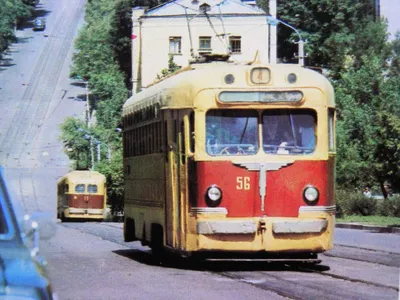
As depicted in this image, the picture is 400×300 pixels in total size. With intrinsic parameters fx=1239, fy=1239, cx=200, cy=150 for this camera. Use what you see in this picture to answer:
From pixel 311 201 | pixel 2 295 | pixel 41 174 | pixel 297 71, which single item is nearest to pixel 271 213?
pixel 311 201

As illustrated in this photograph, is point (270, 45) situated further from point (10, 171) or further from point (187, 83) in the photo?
point (187, 83)

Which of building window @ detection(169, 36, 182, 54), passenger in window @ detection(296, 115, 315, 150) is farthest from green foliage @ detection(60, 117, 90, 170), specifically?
passenger in window @ detection(296, 115, 315, 150)

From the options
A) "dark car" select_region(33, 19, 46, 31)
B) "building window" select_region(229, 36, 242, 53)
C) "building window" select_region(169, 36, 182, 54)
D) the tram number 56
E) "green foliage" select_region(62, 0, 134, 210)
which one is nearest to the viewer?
the tram number 56

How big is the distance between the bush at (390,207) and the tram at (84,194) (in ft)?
47.7

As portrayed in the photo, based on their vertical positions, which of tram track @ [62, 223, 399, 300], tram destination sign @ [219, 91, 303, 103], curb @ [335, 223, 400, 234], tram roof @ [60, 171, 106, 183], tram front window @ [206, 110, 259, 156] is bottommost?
curb @ [335, 223, 400, 234]

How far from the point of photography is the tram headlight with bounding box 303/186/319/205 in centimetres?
1623

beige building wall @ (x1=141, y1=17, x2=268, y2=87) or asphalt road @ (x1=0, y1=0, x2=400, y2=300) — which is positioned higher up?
beige building wall @ (x1=141, y1=17, x2=268, y2=87)

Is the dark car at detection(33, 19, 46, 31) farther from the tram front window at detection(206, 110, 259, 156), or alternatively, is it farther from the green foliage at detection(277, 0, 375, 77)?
the tram front window at detection(206, 110, 259, 156)

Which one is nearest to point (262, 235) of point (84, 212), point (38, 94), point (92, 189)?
point (92, 189)

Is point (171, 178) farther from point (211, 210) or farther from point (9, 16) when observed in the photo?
point (9, 16)

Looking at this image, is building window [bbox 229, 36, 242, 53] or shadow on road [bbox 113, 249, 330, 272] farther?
building window [bbox 229, 36, 242, 53]

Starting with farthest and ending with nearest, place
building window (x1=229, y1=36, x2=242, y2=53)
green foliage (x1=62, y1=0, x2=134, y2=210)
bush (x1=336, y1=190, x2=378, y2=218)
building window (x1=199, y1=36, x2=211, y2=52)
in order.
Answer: bush (x1=336, y1=190, x2=378, y2=218) → building window (x1=199, y1=36, x2=211, y2=52) → building window (x1=229, y1=36, x2=242, y2=53) → green foliage (x1=62, y1=0, x2=134, y2=210)

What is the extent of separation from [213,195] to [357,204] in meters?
33.1

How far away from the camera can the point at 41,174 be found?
71.2 m
